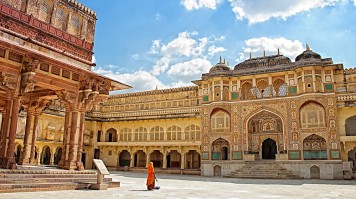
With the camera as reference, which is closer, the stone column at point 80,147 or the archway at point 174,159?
the stone column at point 80,147

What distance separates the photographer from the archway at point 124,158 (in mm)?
38719

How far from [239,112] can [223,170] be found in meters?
5.50

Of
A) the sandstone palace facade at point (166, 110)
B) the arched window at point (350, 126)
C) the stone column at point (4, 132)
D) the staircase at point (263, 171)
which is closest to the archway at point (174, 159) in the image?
the sandstone palace facade at point (166, 110)

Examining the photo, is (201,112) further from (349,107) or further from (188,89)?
(349,107)

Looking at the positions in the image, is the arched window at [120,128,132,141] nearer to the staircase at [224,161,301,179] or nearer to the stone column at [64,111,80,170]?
the staircase at [224,161,301,179]

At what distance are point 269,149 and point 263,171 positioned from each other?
516cm

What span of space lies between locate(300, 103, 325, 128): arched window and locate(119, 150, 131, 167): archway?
21022mm

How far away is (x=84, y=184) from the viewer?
452 inches

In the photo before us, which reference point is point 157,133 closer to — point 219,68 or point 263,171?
point 219,68

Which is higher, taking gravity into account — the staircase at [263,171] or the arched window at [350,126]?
the arched window at [350,126]

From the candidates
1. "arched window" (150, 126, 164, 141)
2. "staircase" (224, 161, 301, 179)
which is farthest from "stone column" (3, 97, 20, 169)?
"arched window" (150, 126, 164, 141)

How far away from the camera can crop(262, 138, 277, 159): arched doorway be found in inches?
1217

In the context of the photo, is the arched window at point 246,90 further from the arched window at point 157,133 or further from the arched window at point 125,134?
the arched window at point 125,134

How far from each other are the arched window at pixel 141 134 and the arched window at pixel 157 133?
0.90 meters
